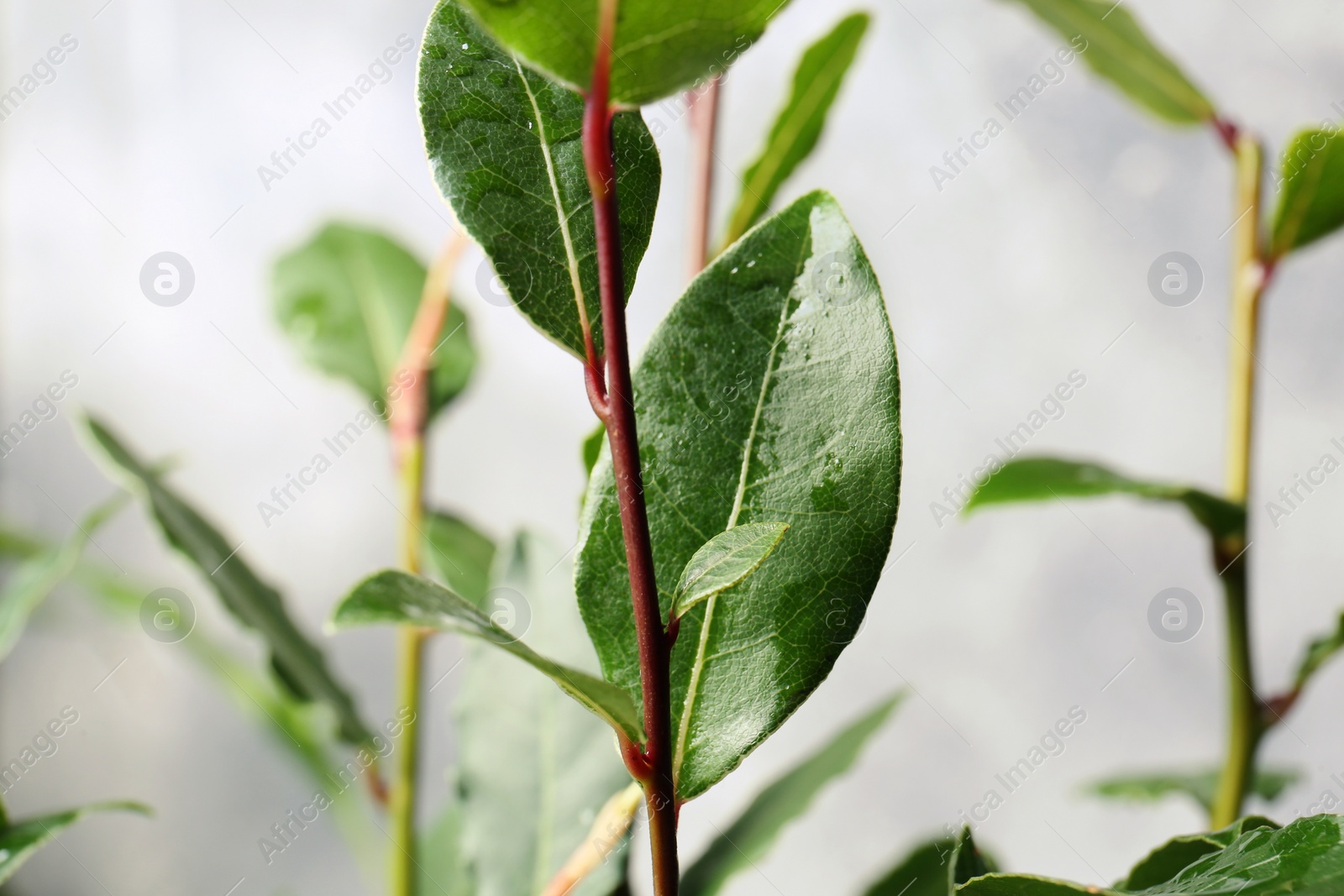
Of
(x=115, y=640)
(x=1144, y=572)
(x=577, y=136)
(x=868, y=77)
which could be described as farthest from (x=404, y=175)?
(x=577, y=136)

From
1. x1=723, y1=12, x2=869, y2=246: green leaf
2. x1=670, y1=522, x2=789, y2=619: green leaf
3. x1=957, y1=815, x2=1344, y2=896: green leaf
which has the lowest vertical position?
x1=957, y1=815, x2=1344, y2=896: green leaf

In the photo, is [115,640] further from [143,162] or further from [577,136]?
[577,136]

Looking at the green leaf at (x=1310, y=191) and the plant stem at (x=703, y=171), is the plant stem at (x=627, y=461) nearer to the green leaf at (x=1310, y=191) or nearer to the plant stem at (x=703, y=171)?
the plant stem at (x=703, y=171)

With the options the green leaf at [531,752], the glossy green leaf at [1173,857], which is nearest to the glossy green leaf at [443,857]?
the green leaf at [531,752]

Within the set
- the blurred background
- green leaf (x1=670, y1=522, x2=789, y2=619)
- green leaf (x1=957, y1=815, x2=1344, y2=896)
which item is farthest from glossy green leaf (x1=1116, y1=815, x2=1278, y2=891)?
the blurred background

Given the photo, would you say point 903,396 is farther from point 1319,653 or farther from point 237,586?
point 237,586

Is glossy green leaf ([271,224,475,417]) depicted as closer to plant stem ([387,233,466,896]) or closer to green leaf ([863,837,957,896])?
plant stem ([387,233,466,896])
